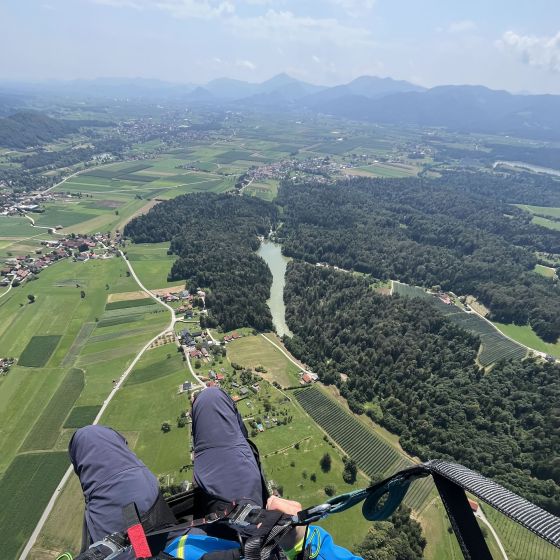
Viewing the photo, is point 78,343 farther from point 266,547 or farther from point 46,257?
point 266,547

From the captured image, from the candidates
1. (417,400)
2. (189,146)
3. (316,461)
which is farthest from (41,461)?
(189,146)

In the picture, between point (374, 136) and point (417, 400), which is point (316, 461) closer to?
point (417, 400)

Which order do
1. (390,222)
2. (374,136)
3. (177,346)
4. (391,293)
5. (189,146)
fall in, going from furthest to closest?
→ 1. (374,136)
2. (189,146)
3. (390,222)
4. (391,293)
5. (177,346)

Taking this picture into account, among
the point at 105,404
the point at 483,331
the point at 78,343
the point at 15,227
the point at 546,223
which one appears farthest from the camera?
the point at 546,223

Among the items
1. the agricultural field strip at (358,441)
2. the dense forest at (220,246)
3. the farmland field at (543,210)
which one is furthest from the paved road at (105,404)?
the farmland field at (543,210)

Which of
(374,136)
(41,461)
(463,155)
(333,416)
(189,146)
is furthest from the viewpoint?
(374,136)

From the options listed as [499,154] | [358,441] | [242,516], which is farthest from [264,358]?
[499,154]
